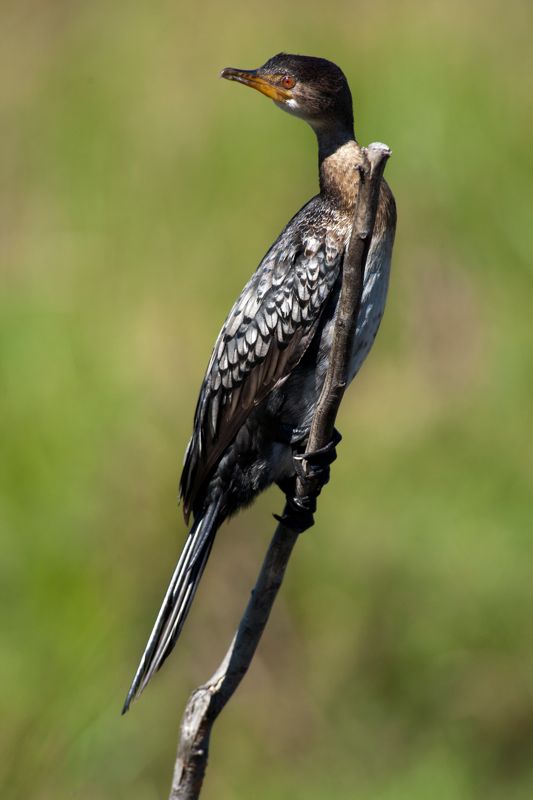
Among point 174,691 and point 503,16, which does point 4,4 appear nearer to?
point 503,16

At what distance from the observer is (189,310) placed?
601cm

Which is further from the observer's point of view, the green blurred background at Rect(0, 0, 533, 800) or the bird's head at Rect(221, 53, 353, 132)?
the green blurred background at Rect(0, 0, 533, 800)

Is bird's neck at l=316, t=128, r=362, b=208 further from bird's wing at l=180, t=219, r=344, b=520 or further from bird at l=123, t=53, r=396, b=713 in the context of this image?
bird's wing at l=180, t=219, r=344, b=520

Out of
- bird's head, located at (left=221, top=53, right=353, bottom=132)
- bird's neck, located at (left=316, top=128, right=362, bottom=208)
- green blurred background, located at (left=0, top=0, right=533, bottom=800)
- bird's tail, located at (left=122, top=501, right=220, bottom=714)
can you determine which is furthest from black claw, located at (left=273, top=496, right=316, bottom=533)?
green blurred background, located at (left=0, top=0, right=533, bottom=800)

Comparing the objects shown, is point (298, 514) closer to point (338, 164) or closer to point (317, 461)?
point (317, 461)

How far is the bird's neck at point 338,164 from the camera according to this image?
138 inches

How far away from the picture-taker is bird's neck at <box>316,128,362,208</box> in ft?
11.5

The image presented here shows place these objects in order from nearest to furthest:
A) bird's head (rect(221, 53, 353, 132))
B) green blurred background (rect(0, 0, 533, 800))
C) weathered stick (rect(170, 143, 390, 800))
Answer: weathered stick (rect(170, 143, 390, 800)) < bird's head (rect(221, 53, 353, 132)) < green blurred background (rect(0, 0, 533, 800))

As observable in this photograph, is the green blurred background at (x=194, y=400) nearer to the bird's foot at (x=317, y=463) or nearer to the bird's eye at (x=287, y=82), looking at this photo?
the bird's foot at (x=317, y=463)

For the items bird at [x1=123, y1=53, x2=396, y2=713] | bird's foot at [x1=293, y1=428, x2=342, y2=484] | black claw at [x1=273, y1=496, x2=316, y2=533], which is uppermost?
bird at [x1=123, y1=53, x2=396, y2=713]

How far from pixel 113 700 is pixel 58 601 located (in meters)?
0.50

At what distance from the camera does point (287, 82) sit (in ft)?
11.6

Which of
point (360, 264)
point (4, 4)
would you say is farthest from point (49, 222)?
point (360, 264)

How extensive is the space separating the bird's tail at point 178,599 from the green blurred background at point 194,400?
1.67 m
